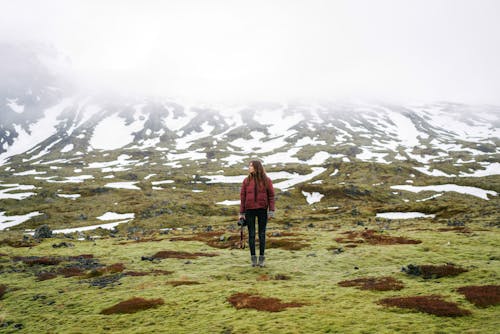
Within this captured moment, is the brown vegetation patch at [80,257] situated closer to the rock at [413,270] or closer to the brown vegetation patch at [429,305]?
the rock at [413,270]

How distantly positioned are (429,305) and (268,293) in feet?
16.3

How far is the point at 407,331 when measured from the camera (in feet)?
26.9

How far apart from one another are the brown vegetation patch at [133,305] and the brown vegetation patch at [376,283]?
6850 millimetres

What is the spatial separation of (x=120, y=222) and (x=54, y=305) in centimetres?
4716

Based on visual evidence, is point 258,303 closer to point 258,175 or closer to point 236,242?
point 258,175

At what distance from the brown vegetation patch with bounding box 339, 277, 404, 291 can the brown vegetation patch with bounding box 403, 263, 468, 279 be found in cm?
126

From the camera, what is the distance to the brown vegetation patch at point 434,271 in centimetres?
1384

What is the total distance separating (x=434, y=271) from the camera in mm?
14180

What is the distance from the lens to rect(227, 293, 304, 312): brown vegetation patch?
417 inches

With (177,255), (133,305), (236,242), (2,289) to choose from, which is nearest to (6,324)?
(133,305)

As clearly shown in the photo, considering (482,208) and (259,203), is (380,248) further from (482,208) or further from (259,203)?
(482,208)

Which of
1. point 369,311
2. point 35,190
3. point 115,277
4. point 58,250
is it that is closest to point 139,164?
point 35,190

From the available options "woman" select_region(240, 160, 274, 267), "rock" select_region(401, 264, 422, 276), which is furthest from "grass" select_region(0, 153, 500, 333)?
"woman" select_region(240, 160, 274, 267)

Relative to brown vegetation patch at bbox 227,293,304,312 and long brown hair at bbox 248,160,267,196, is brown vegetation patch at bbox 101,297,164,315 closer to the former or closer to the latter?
brown vegetation patch at bbox 227,293,304,312
